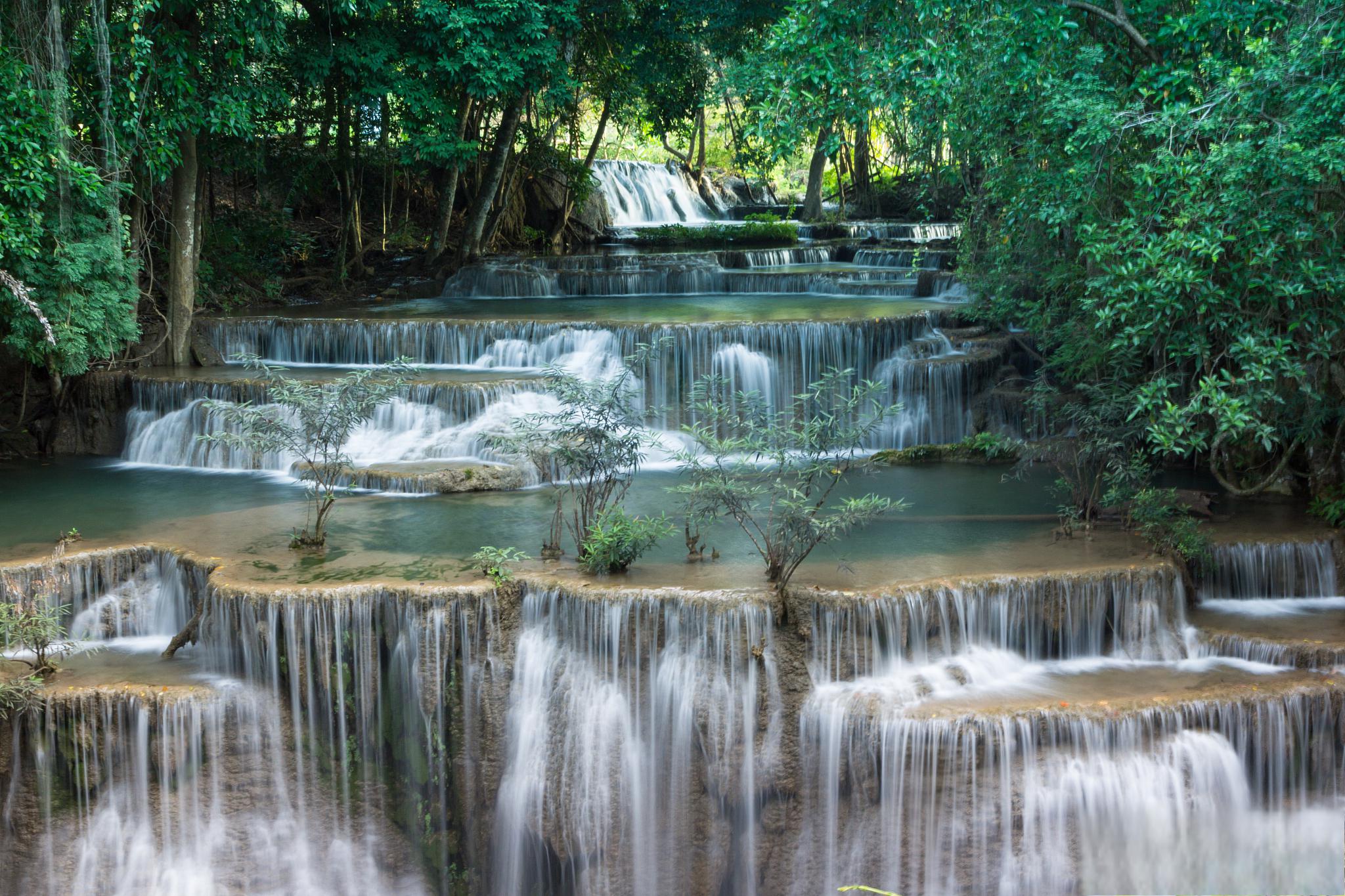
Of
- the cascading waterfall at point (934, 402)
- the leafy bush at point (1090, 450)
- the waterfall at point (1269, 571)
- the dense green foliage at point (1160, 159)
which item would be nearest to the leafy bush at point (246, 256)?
the cascading waterfall at point (934, 402)

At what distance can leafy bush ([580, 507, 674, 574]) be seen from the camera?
845 cm

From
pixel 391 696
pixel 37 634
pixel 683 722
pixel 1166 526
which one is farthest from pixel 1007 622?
pixel 37 634

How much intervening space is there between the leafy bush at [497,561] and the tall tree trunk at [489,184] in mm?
12892

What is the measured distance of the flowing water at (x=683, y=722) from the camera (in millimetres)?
7285

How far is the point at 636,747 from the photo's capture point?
7.98m

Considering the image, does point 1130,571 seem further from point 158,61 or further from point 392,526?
point 158,61

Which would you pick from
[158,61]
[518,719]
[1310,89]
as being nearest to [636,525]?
[518,719]

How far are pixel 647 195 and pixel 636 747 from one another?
1049 inches

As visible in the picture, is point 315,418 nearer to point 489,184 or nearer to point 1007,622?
point 1007,622

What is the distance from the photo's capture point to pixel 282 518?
408 inches

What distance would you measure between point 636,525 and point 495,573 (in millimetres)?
1070

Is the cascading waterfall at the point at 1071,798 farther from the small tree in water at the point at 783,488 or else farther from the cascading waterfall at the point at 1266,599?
the small tree in water at the point at 783,488

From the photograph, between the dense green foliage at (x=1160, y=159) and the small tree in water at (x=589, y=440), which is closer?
the dense green foliage at (x=1160, y=159)

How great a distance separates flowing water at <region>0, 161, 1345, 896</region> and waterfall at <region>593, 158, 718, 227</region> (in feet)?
74.7
